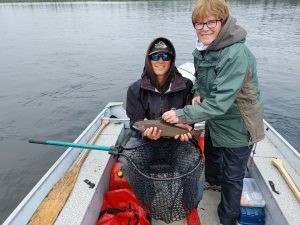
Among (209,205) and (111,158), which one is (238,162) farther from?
(111,158)

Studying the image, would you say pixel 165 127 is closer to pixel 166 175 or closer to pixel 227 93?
pixel 166 175

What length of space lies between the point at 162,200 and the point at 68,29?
89.5 feet

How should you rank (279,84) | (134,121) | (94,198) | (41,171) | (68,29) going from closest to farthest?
1. (94,198)
2. (134,121)
3. (41,171)
4. (279,84)
5. (68,29)

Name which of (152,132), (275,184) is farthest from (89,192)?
(275,184)

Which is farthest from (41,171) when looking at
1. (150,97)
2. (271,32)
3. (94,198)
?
(271,32)

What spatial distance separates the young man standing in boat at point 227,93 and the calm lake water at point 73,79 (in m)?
4.92

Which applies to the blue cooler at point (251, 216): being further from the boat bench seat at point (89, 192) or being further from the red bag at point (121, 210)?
the boat bench seat at point (89, 192)

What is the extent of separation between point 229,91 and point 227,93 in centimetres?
3

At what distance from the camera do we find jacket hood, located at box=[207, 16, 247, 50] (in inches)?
102

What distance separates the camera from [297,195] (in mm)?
3238

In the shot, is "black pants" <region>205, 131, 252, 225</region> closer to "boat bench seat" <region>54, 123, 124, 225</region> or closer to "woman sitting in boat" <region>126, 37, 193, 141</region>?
"woman sitting in boat" <region>126, 37, 193, 141</region>

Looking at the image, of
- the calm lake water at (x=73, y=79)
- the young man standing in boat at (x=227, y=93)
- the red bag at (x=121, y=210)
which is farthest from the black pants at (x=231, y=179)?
the calm lake water at (x=73, y=79)

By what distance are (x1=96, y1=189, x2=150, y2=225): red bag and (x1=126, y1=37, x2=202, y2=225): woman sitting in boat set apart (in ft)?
1.91

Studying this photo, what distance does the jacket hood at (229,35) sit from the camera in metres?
2.59
